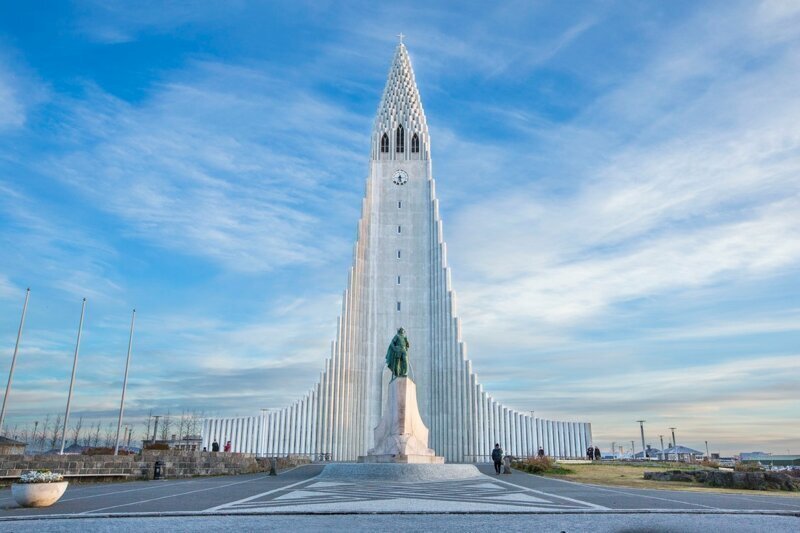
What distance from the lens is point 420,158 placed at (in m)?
43.8

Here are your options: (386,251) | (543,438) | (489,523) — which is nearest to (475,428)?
(543,438)

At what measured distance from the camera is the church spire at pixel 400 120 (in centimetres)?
4416

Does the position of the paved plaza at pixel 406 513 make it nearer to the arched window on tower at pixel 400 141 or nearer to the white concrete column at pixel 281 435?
the white concrete column at pixel 281 435

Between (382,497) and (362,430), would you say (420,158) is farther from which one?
(382,497)

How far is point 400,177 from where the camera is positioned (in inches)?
1702

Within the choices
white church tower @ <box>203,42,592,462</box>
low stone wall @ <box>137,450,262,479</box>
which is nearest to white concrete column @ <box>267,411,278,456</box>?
white church tower @ <box>203,42,592,462</box>

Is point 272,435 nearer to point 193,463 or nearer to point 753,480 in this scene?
point 193,463

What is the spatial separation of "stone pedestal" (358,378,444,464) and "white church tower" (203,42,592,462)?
1631cm

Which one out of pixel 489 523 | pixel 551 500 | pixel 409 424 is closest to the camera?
pixel 489 523

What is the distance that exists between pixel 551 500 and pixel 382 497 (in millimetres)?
3055

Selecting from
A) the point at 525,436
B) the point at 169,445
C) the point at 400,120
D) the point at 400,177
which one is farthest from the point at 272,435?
the point at 400,120

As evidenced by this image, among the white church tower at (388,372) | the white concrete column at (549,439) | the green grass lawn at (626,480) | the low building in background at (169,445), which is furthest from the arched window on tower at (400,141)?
the green grass lawn at (626,480)

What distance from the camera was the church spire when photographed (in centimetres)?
4416

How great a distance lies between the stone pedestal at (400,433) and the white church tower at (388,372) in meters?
16.3
